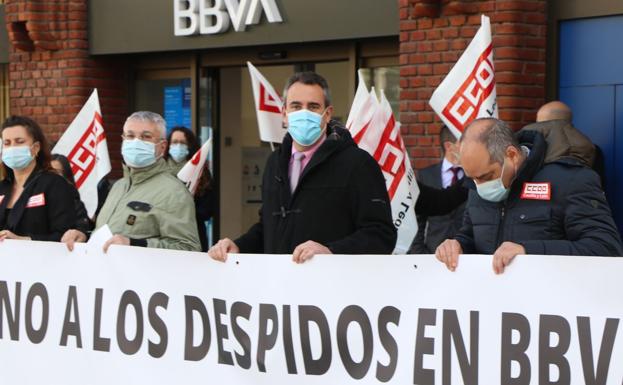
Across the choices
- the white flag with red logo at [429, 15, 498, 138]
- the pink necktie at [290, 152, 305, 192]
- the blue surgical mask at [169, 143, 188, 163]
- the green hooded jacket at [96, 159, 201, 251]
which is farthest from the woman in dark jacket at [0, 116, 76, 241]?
the blue surgical mask at [169, 143, 188, 163]

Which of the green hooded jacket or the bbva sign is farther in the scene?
the bbva sign

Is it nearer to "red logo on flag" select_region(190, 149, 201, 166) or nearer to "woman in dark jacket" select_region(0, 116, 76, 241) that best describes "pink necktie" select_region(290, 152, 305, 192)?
"woman in dark jacket" select_region(0, 116, 76, 241)

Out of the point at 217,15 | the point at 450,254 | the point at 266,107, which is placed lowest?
the point at 450,254

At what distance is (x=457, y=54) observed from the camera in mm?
8867

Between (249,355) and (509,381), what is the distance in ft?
4.04

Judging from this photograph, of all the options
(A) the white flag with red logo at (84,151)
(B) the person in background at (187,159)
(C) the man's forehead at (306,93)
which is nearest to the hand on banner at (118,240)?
(C) the man's forehead at (306,93)

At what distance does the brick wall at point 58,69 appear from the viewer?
1162cm

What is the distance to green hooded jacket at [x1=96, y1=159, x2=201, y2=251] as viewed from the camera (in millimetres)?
5695

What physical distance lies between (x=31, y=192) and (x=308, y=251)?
6.98 feet

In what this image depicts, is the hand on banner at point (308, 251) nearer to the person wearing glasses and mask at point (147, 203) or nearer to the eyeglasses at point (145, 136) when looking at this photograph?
the person wearing glasses and mask at point (147, 203)

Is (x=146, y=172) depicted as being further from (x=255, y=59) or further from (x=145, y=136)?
(x=255, y=59)

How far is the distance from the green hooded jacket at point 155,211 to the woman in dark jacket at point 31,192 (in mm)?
541

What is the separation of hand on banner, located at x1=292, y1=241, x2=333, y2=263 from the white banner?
40mm

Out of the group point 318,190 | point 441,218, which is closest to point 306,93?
point 318,190
